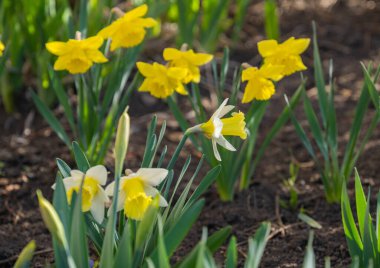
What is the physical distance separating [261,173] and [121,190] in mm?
1161

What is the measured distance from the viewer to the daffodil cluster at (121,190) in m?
1.55

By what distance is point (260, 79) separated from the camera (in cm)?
198

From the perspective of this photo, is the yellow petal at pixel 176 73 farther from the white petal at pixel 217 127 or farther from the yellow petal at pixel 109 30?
the white petal at pixel 217 127

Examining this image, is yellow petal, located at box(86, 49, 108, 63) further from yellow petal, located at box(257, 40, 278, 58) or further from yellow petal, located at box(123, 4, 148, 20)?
yellow petal, located at box(257, 40, 278, 58)

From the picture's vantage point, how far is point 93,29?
3096 mm

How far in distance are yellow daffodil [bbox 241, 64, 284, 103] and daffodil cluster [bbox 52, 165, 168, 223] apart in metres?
0.51

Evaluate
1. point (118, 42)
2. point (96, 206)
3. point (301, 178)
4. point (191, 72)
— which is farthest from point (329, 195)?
point (96, 206)

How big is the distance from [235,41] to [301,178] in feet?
3.81

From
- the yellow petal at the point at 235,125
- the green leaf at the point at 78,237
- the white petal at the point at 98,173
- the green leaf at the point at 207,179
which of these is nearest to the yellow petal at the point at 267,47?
the yellow petal at the point at 235,125

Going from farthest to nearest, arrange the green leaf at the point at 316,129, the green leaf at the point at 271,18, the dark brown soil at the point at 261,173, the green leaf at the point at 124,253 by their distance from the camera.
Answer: the green leaf at the point at 271,18, the green leaf at the point at 316,129, the dark brown soil at the point at 261,173, the green leaf at the point at 124,253

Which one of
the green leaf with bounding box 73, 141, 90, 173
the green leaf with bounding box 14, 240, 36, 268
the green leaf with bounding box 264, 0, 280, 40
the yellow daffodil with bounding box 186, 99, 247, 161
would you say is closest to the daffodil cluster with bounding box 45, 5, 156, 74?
the green leaf with bounding box 73, 141, 90, 173

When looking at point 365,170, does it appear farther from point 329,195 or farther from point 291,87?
point 291,87

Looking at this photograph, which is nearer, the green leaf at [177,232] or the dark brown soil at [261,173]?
the green leaf at [177,232]

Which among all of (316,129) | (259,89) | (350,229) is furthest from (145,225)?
(316,129)
